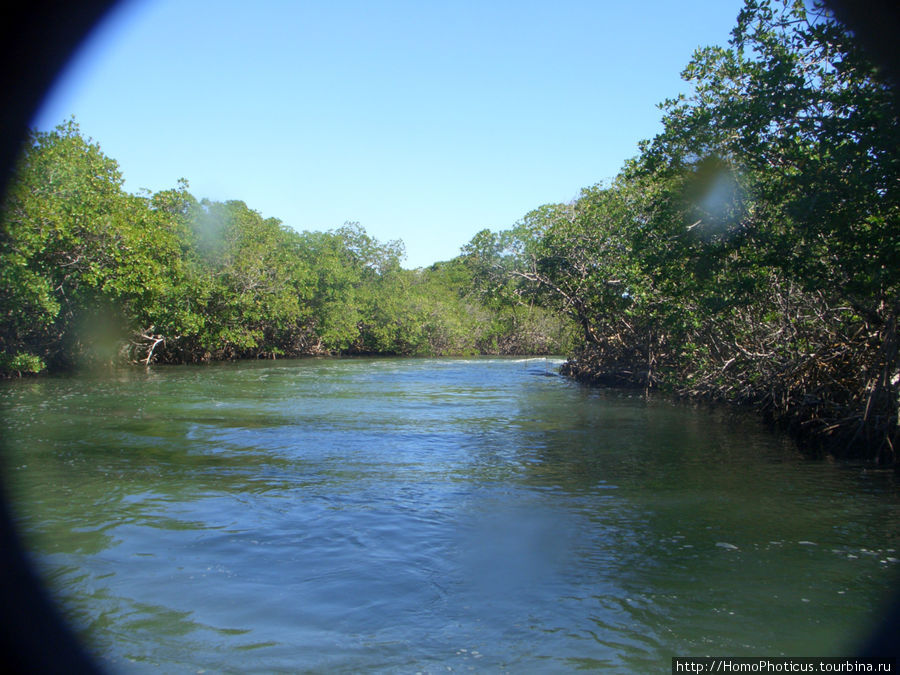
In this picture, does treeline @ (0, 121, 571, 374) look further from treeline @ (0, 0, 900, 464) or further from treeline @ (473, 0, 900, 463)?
treeline @ (473, 0, 900, 463)

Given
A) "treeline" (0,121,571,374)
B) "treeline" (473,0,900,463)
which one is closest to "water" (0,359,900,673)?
"treeline" (473,0,900,463)

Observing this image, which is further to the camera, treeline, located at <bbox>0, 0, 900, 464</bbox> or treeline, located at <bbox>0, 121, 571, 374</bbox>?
treeline, located at <bbox>0, 121, 571, 374</bbox>

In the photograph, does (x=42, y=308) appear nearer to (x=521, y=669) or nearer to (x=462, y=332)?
(x=521, y=669)

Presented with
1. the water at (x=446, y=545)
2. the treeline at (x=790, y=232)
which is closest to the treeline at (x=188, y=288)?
the water at (x=446, y=545)

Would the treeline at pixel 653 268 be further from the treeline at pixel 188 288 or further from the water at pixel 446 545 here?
the water at pixel 446 545

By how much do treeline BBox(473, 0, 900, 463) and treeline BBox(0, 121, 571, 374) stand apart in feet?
44.5

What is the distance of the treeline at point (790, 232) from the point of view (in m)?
8.12

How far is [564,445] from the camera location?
41.2 ft

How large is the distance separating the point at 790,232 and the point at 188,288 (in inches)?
1081

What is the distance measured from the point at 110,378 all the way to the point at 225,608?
22.9 meters

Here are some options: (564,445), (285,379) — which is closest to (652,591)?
(564,445)

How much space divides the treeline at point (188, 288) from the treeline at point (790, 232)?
13.6 m

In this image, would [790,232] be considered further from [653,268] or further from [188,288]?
[188,288]

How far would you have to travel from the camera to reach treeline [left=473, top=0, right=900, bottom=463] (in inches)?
320
